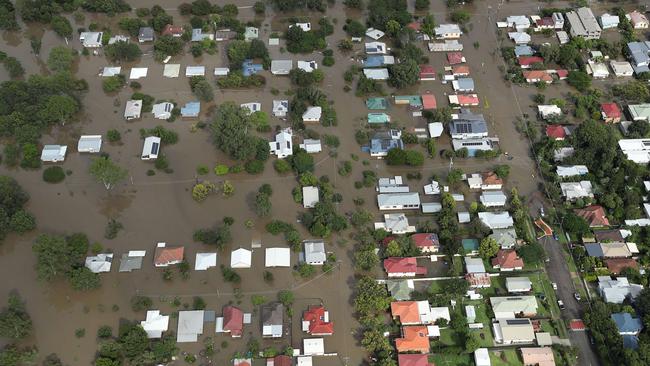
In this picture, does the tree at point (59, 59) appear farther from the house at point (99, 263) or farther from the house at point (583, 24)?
the house at point (583, 24)

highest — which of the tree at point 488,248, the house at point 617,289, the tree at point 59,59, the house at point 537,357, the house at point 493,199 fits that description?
the tree at point 59,59

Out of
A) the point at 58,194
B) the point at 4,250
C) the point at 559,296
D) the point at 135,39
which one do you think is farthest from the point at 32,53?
the point at 559,296

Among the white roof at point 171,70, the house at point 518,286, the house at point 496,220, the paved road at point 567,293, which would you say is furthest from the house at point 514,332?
A: the white roof at point 171,70

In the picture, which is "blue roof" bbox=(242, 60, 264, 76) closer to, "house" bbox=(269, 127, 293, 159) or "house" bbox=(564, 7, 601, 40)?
"house" bbox=(269, 127, 293, 159)

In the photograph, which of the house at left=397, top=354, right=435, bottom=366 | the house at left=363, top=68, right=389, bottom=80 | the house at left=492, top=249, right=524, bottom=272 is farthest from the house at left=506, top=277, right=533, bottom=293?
the house at left=363, top=68, right=389, bottom=80

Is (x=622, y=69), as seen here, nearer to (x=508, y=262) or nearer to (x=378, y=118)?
(x=378, y=118)

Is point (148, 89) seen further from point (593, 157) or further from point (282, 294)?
point (593, 157)

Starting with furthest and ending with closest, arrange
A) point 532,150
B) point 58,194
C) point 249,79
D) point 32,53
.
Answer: point 32,53
point 249,79
point 532,150
point 58,194

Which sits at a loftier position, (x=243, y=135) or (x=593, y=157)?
(x=243, y=135)
